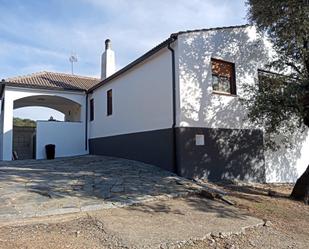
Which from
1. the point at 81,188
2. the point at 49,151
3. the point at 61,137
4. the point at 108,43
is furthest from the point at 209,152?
the point at 108,43

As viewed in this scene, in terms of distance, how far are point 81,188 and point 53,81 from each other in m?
12.2

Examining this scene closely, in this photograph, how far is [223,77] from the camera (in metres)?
11.9

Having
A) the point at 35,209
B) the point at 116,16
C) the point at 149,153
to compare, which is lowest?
the point at 35,209

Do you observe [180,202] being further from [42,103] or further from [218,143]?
[42,103]

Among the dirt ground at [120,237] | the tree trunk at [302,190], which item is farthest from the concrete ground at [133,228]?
the tree trunk at [302,190]

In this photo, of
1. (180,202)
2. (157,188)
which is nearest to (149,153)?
(157,188)

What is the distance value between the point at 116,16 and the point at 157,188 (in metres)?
6.78

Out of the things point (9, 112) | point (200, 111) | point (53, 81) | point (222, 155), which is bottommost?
point (222, 155)

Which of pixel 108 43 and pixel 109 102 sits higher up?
pixel 108 43

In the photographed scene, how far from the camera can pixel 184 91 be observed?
1075 cm

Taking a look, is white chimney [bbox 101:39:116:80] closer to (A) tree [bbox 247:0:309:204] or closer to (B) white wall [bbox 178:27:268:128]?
(B) white wall [bbox 178:27:268:128]

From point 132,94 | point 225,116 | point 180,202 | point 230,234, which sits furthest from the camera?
point 132,94

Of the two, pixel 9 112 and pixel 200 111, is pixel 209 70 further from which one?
pixel 9 112

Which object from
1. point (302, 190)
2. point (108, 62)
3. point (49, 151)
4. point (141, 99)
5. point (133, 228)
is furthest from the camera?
point (108, 62)
